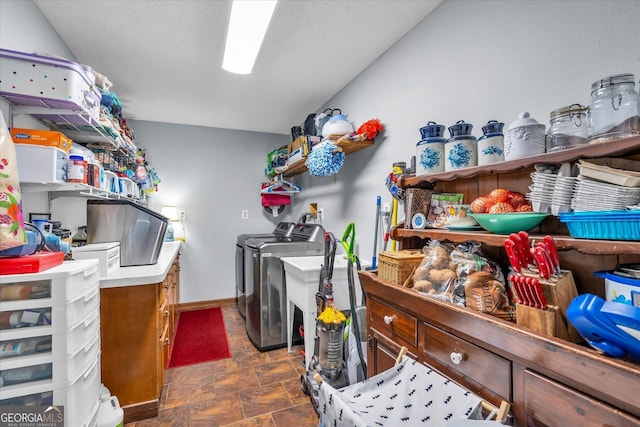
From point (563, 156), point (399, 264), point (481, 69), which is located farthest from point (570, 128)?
point (399, 264)

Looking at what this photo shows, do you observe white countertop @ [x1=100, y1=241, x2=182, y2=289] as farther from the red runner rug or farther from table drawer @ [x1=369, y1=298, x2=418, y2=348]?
table drawer @ [x1=369, y1=298, x2=418, y2=348]

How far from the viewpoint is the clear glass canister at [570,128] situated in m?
0.93

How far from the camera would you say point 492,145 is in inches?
46.6

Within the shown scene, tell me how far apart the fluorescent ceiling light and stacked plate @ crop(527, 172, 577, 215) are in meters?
1.49

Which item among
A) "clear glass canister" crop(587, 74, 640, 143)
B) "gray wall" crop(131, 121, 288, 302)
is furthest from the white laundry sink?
"gray wall" crop(131, 121, 288, 302)

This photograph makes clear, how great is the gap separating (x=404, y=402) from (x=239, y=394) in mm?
1494

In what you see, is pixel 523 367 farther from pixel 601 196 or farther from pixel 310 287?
pixel 310 287

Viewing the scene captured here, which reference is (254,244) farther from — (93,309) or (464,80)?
(464,80)

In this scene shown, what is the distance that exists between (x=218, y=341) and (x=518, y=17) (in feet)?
11.0

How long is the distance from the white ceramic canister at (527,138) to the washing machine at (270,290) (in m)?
2.01

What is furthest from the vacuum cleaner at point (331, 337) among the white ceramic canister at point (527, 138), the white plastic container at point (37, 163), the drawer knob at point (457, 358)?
the white plastic container at point (37, 163)

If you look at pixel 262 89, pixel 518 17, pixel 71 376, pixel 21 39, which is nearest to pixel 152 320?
pixel 71 376

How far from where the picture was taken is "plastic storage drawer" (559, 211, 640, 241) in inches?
28.9

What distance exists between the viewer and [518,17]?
1305 millimetres
